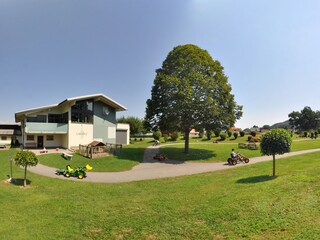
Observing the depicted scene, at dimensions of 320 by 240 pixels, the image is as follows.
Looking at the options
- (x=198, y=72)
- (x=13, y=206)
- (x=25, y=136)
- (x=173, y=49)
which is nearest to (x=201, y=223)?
(x=13, y=206)

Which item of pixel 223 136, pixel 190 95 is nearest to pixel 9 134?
pixel 190 95

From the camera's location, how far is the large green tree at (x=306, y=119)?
355 ft

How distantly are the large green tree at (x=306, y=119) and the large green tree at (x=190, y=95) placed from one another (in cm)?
9290

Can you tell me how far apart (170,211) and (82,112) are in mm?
30078

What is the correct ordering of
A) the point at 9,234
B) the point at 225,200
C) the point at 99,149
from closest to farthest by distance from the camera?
the point at 9,234 < the point at 225,200 < the point at 99,149

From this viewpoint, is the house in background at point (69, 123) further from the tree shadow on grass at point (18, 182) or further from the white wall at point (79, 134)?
the tree shadow on grass at point (18, 182)

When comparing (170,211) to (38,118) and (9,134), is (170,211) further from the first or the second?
(9,134)

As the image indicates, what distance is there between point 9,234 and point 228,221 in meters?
7.91

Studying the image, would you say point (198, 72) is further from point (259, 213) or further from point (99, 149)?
point (259, 213)

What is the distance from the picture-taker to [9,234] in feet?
28.1

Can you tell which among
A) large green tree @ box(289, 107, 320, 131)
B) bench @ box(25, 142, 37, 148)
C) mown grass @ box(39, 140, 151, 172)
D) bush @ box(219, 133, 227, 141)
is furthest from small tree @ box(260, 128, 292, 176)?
large green tree @ box(289, 107, 320, 131)

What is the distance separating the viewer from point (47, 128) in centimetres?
3547

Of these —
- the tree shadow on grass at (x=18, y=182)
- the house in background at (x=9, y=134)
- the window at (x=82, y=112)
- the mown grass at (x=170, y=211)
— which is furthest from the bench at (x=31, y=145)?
the mown grass at (x=170, y=211)

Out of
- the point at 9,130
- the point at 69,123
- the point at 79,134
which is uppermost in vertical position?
the point at 69,123
